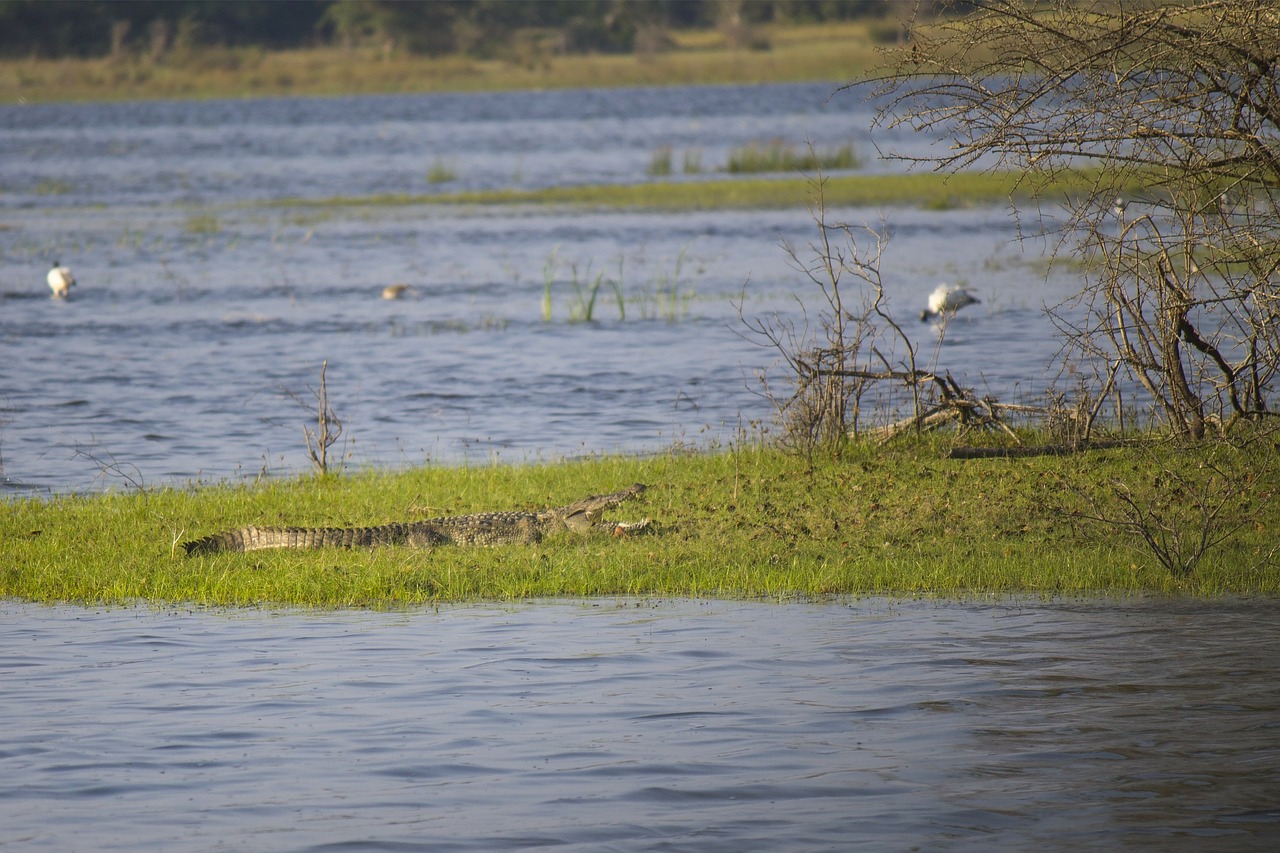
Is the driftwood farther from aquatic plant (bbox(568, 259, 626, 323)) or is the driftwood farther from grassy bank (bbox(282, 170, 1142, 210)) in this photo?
grassy bank (bbox(282, 170, 1142, 210))

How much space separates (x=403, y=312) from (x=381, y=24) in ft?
192

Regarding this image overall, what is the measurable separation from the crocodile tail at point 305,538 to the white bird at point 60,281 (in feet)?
48.0

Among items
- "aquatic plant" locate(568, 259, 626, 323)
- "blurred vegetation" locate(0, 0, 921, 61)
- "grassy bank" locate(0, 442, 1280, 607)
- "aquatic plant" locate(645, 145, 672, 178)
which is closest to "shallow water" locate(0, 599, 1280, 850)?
"grassy bank" locate(0, 442, 1280, 607)

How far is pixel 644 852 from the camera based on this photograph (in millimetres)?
5293

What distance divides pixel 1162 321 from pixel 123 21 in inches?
2916

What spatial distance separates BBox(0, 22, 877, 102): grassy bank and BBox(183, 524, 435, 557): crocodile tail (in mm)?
62391

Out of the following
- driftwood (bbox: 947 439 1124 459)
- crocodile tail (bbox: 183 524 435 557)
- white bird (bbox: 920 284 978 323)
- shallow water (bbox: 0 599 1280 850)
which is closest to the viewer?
shallow water (bbox: 0 599 1280 850)

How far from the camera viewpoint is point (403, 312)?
71.5 feet

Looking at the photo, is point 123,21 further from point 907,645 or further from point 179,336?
point 907,645

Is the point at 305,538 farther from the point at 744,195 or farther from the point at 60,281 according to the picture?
the point at 744,195

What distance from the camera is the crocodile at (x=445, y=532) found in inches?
375

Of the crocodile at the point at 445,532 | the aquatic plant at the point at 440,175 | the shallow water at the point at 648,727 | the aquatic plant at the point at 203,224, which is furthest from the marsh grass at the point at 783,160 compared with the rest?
the shallow water at the point at 648,727

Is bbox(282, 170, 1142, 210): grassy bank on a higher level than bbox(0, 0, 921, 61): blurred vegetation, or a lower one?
lower

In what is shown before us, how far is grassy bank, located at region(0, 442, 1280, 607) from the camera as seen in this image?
8547 mm
